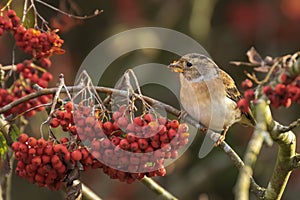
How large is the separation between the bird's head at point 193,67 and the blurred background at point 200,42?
1.95 metres

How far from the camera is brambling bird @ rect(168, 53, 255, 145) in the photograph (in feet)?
14.5

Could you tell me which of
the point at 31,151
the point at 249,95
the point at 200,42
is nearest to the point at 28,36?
the point at 31,151

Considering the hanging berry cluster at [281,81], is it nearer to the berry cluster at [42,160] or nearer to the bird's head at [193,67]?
the berry cluster at [42,160]

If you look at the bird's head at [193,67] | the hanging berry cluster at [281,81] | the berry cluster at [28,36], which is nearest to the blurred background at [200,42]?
the bird's head at [193,67]

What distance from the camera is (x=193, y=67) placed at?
15.3 ft

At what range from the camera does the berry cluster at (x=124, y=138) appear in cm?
312

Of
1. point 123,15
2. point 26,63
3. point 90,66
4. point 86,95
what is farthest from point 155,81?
point 86,95

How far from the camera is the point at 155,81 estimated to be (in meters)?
6.61

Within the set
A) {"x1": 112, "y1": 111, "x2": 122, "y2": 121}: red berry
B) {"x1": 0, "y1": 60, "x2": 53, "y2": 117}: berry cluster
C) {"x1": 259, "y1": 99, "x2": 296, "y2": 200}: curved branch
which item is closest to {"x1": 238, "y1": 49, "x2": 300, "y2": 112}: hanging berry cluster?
{"x1": 259, "y1": 99, "x2": 296, "y2": 200}: curved branch

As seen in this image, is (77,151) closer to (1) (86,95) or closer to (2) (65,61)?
(1) (86,95)

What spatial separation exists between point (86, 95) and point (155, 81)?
3235 millimetres

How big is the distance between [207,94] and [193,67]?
197mm

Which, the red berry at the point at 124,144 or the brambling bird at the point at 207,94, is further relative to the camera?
the brambling bird at the point at 207,94

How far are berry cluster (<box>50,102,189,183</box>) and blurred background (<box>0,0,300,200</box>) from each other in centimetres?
337
